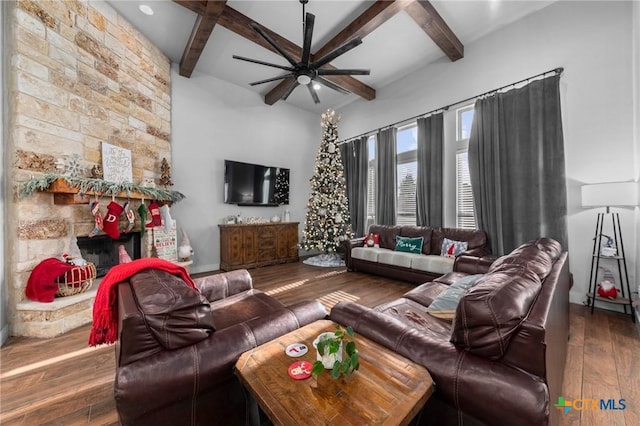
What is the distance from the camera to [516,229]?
3.48 metres

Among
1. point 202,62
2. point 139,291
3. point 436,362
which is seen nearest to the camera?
point 436,362

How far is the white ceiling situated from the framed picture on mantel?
6.19 ft

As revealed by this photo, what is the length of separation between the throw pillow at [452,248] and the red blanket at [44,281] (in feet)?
15.6

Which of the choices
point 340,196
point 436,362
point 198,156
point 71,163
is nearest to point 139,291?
point 436,362

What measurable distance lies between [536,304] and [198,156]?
5.09m

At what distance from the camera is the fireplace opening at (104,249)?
120 inches

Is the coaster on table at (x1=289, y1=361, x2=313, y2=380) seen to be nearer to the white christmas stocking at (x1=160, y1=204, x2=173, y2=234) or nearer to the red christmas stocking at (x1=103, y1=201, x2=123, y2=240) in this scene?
the red christmas stocking at (x1=103, y1=201, x2=123, y2=240)

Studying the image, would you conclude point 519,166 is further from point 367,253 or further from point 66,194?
point 66,194

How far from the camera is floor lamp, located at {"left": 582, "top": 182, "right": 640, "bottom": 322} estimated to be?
7.98 feet

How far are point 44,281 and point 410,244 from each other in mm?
4660

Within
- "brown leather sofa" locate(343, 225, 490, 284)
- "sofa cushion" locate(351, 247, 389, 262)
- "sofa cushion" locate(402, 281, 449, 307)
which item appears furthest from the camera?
"sofa cushion" locate(351, 247, 389, 262)

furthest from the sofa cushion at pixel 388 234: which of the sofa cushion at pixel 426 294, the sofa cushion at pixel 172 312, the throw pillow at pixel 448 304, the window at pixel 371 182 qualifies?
the sofa cushion at pixel 172 312

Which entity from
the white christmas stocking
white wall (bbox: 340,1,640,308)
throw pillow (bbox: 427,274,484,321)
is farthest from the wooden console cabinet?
white wall (bbox: 340,1,640,308)

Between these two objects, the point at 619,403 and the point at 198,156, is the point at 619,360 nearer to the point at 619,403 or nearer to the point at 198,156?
the point at 619,403
